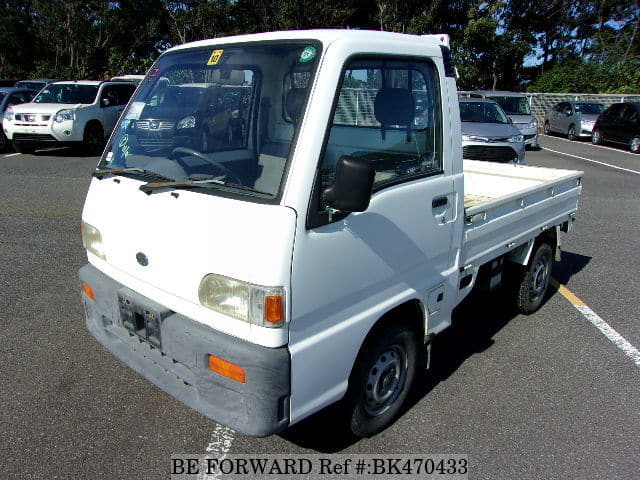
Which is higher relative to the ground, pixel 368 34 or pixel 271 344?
pixel 368 34

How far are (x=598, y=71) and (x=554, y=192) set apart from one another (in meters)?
29.8

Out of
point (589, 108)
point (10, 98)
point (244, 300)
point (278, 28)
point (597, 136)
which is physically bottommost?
point (597, 136)

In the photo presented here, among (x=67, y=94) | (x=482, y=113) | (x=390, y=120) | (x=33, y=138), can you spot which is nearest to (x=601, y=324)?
(x=390, y=120)

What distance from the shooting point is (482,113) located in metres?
12.6

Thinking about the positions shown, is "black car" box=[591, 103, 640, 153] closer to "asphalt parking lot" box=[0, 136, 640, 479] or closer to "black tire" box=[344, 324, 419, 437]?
"asphalt parking lot" box=[0, 136, 640, 479]

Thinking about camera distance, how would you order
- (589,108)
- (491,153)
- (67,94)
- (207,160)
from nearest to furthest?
(207,160), (491,153), (67,94), (589,108)

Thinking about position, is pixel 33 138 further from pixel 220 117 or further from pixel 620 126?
pixel 620 126

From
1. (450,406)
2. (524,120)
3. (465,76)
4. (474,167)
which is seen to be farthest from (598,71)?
(450,406)

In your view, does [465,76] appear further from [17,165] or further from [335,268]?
[335,268]

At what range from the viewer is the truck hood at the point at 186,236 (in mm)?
2205

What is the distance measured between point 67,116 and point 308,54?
12.0m

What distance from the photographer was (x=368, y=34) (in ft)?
8.76

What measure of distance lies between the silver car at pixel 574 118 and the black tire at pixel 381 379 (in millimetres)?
19963

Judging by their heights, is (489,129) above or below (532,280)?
above
